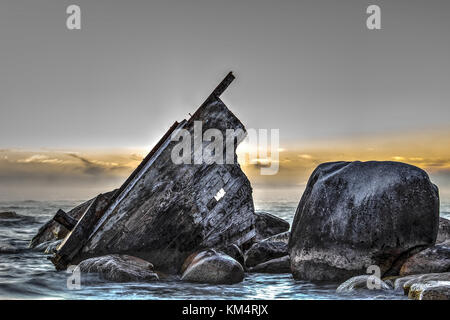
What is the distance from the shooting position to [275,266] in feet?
38.4

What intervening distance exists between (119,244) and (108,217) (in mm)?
610

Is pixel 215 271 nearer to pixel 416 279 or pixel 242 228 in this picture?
pixel 242 228

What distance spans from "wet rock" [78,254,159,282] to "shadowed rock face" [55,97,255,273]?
18.2 inches

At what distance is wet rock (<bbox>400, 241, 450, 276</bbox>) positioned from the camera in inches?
359

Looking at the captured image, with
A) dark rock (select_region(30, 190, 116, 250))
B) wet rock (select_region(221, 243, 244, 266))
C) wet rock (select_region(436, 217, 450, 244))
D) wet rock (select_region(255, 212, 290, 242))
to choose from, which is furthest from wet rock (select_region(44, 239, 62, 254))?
wet rock (select_region(436, 217, 450, 244))

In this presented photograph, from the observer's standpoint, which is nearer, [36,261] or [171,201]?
[171,201]

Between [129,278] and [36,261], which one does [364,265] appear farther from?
[36,261]

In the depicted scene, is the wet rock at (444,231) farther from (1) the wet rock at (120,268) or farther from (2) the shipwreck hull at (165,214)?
(1) the wet rock at (120,268)

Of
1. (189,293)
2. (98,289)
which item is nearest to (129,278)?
(98,289)

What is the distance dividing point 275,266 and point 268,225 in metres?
6.75

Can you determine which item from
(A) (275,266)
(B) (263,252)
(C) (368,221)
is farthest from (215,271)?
(C) (368,221)

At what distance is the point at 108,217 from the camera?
36.8ft

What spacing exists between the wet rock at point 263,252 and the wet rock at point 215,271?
6.86 ft
